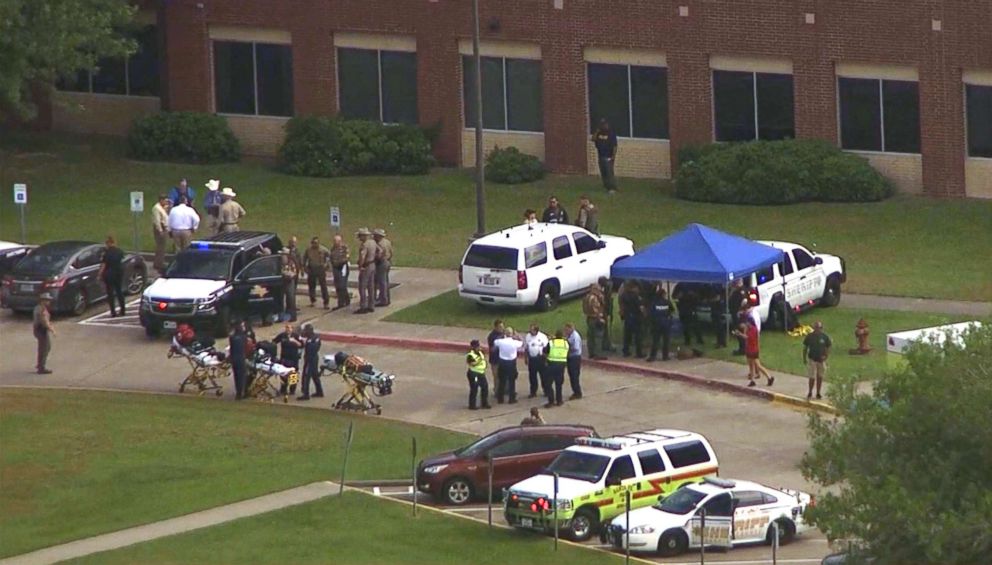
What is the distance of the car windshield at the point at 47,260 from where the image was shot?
1689 inches

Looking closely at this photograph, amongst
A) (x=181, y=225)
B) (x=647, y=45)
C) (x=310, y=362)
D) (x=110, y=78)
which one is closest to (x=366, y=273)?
(x=181, y=225)

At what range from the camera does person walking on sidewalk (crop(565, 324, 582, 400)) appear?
119 feet

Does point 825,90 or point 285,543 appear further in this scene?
point 825,90

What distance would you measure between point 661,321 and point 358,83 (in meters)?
21.3

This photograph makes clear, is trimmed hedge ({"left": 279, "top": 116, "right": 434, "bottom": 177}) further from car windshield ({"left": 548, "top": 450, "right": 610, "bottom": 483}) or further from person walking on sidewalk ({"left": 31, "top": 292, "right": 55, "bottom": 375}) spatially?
car windshield ({"left": 548, "top": 450, "right": 610, "bottom": 483})

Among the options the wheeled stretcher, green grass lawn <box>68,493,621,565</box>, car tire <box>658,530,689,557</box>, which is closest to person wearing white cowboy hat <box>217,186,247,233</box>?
the wheeled stretcher

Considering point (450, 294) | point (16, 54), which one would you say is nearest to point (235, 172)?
point (16, 54)

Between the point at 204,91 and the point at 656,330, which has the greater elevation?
the point at 204,91

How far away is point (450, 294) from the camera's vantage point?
144 feet

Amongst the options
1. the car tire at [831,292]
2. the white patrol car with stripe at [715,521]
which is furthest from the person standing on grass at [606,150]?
the white patrol car with stripe at [715,521]

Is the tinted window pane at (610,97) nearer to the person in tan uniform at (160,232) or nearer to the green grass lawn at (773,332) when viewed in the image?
the green grass lawn at (773,332)

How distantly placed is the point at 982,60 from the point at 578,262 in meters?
12.3

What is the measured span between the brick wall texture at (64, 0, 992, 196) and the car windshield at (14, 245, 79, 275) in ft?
50.6

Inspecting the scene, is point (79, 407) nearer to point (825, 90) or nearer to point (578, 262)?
point (578, 262)
